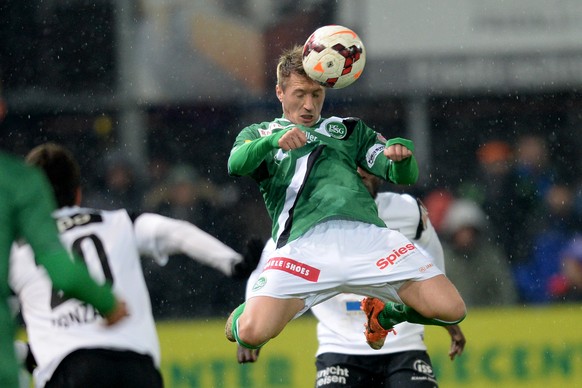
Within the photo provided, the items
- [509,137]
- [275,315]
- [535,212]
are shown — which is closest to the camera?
[275,315]

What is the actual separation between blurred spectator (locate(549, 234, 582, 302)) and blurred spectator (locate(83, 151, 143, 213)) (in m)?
4.03

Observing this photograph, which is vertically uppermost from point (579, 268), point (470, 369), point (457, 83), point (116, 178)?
point (457, 83)

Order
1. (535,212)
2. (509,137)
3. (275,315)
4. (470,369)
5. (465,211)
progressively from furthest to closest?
1. (509,137)
2. (535,212)
3. (465,211)
4. (470,369)
5. (275,315)

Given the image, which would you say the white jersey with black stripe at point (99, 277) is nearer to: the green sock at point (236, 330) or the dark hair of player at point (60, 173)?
the dark hair of player at point (60, 173)

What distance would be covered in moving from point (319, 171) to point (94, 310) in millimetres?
1458

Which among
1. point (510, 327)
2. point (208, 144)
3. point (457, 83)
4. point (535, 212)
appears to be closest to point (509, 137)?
point (457, 83)

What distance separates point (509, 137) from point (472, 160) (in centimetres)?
115

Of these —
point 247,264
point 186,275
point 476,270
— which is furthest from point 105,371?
point 186,275

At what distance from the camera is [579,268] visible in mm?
11703

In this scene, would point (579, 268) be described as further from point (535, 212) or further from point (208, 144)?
point (208, 144)

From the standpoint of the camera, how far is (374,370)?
638 cm

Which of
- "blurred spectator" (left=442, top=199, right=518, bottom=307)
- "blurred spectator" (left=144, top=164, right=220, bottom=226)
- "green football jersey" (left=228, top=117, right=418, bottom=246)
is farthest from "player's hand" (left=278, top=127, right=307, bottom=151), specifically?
"blurred spectator" (left=144, top=164, right=220, bottom=226)

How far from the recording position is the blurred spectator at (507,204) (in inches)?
480

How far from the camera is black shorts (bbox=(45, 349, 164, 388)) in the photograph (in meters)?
4.96
